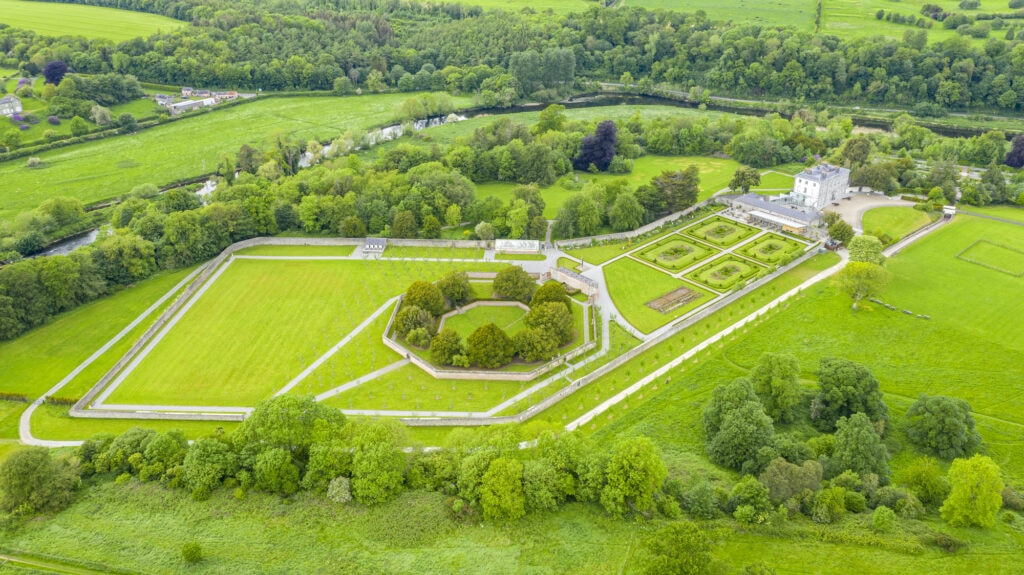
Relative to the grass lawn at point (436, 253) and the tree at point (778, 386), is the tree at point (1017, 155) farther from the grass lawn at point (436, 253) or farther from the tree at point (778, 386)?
the grass lawn at point (436, 253)

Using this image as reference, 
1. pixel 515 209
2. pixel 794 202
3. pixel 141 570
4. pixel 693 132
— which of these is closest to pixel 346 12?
pixel 693 132

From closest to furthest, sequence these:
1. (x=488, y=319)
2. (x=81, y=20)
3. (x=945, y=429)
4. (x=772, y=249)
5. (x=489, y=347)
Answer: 1. (x=945, y=429)
2. (x=489, y=347)
3. (x=488, y=319)
4. (x=772, y=249)
5. (x=81, y=20)

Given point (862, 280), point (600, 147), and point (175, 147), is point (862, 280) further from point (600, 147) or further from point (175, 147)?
point (175, 147)

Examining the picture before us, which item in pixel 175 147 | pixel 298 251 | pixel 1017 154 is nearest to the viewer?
pixel 298 251

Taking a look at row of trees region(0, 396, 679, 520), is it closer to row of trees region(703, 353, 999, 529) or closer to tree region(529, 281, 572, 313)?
row of trees region(703, 353, 999, 529)

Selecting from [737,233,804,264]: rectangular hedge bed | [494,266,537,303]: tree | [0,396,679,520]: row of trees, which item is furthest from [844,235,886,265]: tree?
[0,396,679,520]: row of trees

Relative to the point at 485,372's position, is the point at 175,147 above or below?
above

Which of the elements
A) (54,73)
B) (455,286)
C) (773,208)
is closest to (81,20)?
(54,73)
